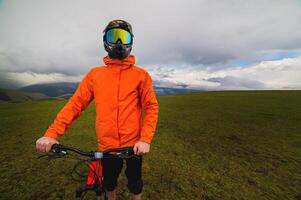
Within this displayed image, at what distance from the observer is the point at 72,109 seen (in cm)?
271

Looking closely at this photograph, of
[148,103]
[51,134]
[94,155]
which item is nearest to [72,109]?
[51,134]

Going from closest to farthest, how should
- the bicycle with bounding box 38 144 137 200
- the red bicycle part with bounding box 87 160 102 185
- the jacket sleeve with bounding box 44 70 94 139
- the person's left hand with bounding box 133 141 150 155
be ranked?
the bicycle with bounding box 38 144 137 200 < the person's left hand with bounding box 133 141 150 155 < the jacket sleeve with bounding box 44 70 94 139 < the red bicycle part with bounding box 87 160 102 185

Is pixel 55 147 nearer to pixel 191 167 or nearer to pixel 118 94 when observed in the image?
pixel 118 94

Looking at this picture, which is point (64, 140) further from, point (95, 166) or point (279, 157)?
point (279, 157)

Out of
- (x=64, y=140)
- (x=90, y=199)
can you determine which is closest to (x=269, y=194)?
(x=90, y=199)

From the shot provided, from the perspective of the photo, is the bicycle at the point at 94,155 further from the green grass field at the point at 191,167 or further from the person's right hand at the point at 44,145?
the green grass field at the point at 191,167

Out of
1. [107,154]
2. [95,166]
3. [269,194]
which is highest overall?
[107,154]

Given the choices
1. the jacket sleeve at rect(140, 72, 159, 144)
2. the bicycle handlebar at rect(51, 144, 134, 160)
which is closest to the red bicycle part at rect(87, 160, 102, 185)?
the bicycle handlebar at rect(51, 144, 134, 160)

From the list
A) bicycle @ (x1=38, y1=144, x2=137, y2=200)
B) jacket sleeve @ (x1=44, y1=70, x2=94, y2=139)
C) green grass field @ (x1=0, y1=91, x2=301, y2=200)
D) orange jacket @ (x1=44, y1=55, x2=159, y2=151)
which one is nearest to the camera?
A: bicycle @ (x1=38, y1=144, x2=137, y2=200)

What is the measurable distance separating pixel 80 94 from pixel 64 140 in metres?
8.03

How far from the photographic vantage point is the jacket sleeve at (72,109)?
246 centimetres

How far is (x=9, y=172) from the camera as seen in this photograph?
234 inches

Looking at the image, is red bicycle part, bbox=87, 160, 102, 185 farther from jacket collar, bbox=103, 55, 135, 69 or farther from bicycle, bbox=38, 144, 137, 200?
jacket collar, bbox=103, 55, 135, 69

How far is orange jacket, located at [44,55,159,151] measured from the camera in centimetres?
276
